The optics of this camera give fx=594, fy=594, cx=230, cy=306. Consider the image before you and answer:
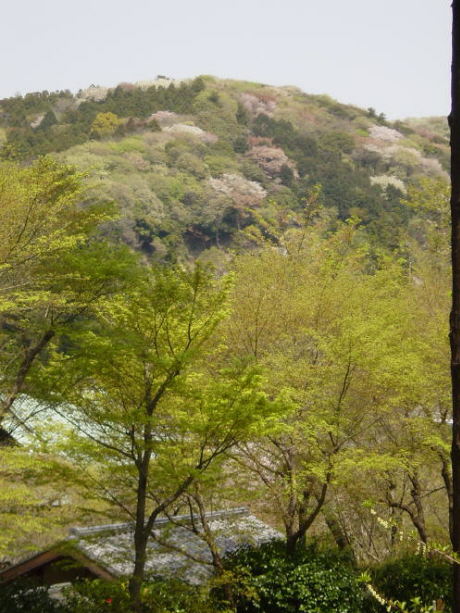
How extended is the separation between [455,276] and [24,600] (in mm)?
7666

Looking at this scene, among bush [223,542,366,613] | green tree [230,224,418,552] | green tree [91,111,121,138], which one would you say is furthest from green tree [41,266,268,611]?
green tree [91,111,121,138]

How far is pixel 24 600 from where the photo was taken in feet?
24.7

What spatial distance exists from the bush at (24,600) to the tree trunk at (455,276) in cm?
707

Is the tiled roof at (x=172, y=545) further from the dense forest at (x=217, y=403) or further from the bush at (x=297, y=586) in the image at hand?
the bush at (x=297, y=586)

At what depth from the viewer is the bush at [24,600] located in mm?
7281

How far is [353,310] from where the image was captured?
39.5ft

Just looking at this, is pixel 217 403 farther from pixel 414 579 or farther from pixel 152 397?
pixel 414 579

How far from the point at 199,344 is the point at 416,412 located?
5.45m

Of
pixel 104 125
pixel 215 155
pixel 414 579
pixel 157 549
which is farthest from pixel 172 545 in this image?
pixel 104 125

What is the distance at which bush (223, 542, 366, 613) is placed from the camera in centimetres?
948

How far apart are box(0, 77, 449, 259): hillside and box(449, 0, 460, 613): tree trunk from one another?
29.3m

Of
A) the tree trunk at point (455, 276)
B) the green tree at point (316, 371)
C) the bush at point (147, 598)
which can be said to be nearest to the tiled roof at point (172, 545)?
the bush at point (147, 598)

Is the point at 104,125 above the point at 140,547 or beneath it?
above

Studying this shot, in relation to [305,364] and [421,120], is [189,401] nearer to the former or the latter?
[305,364]
